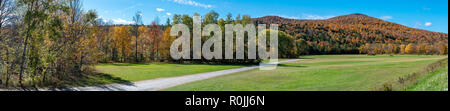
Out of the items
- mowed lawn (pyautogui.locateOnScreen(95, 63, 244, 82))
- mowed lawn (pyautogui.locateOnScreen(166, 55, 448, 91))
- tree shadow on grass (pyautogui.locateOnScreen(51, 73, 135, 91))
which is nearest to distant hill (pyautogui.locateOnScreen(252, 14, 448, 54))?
mowed lawn (pyautogui.locateOnScreen(95, 63, 244, 82))

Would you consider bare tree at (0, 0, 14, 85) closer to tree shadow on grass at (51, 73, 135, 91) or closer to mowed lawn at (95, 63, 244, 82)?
tree shadow on grass at (51, 73, 135, 91)

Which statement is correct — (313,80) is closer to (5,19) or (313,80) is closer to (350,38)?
(5,19)

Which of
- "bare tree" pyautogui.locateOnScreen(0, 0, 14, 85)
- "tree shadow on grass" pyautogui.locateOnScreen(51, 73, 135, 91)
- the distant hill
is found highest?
the distant hill

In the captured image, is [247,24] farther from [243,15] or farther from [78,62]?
[78,62]

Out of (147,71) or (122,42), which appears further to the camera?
(122,42)

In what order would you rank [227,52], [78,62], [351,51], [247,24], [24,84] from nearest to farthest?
1. [24,84]
2. [78,62]
3. [227,52]
4. [247,24]
5. [351,51]

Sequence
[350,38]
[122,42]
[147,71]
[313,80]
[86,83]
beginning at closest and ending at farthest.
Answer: [313,80]
[86,83]
[147,71]
[122,42]
[350,38]

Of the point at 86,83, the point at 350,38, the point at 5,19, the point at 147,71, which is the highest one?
the point at 350,38

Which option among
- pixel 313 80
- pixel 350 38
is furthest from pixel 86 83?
pixel 350 38

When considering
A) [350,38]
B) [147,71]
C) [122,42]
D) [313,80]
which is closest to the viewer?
→ [313,80]

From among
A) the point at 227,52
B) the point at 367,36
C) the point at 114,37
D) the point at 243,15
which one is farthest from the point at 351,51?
the point at 114,37

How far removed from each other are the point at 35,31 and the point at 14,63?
2.27m

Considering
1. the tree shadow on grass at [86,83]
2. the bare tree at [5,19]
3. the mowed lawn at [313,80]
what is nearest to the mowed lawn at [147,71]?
the tree shadow on grass at [86,83]
